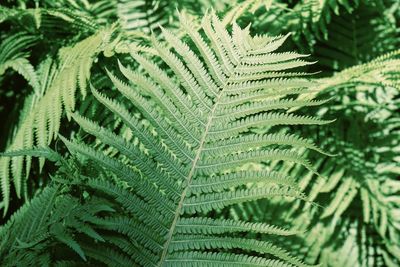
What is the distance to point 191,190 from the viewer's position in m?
1.17

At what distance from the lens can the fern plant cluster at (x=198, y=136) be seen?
111 centimetres

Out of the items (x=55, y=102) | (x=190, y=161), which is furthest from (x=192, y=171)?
(x=55, y=102)

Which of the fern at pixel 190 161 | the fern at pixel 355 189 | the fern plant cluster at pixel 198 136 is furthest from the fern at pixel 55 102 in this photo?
the fern at pixel 355 189

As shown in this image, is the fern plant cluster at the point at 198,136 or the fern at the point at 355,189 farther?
the fern at the point at 355,189

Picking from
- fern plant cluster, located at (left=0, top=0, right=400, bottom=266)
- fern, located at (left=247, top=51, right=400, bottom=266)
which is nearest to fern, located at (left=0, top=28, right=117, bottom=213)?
fern plant cluster, located at (left=0, top=0, right=400, bottom=266)

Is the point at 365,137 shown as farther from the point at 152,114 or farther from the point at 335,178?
the point at 152,114

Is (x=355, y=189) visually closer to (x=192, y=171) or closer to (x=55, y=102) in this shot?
(x=192, y=171)

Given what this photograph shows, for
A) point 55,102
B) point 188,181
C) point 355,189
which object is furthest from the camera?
point 355,189

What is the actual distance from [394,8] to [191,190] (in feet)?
5.17

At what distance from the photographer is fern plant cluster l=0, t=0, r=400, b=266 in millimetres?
1108

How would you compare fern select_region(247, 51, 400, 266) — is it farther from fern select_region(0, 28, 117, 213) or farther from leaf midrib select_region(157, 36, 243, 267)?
fern select_region(0, 28, 117, 213)

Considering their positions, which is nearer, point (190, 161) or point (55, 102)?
point (190, 161)

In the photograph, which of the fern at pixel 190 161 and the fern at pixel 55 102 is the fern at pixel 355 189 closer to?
the fern at pixel 190 161

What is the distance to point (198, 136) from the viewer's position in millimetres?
1182
